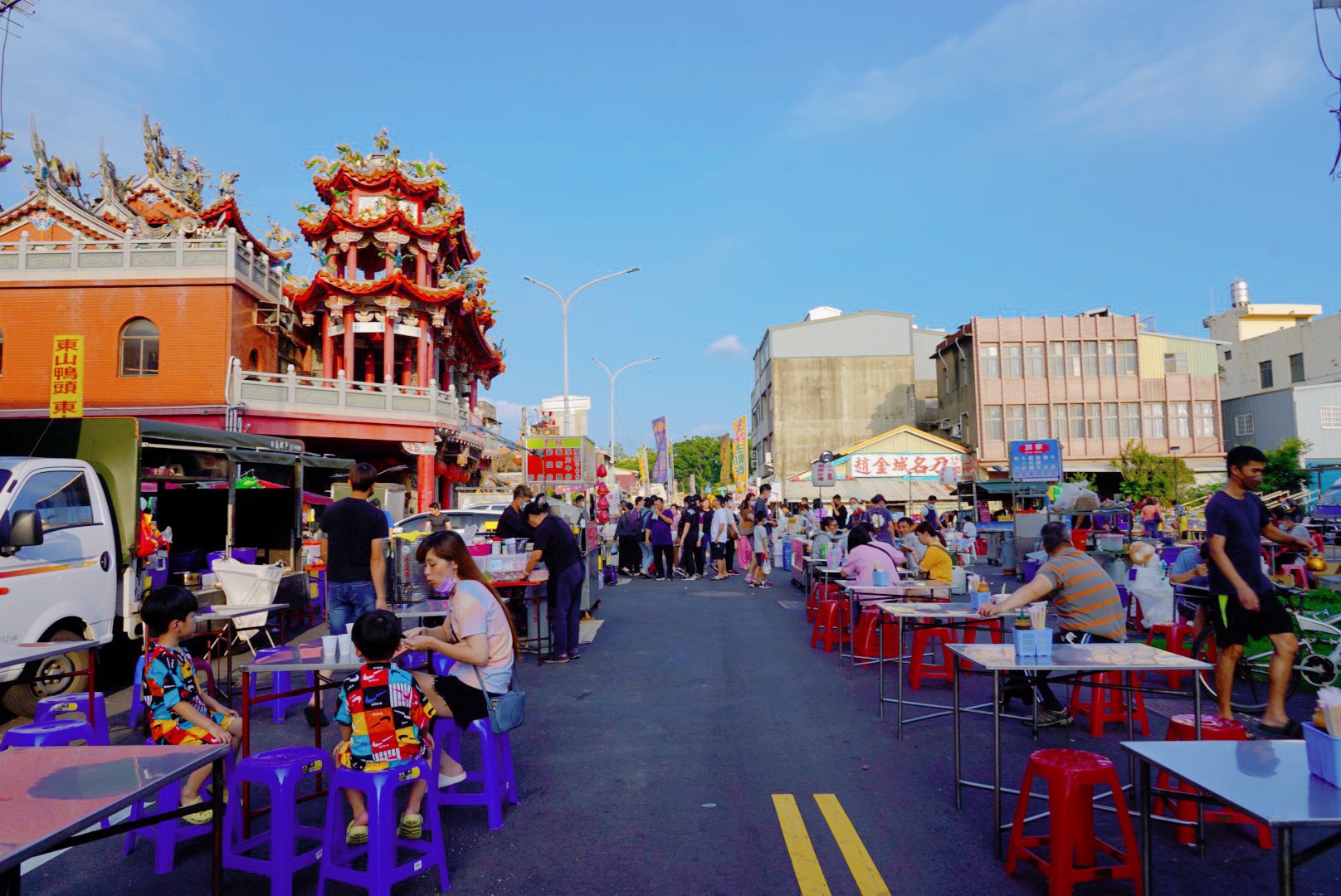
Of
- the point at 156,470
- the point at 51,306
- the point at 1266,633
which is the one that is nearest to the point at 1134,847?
the point at 1266,633

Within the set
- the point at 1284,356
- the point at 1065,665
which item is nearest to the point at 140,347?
the point at 1065,665

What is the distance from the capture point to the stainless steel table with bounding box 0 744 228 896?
2408 millimetres

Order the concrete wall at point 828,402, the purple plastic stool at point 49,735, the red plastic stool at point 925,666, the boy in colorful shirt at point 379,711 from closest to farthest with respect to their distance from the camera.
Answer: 1. the boy in colorful shirt at point 379,711
2. the purple plastic stool at point 49,735
3. the red plastic stool at point 925,666
4. the concrete wall at point 828,402

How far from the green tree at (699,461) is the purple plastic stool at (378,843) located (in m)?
85.6

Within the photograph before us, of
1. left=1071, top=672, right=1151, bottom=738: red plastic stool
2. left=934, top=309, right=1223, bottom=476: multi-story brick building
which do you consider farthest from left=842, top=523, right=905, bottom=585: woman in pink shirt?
left=934, top=309, right=1223, bottom=476: multi-story brick building

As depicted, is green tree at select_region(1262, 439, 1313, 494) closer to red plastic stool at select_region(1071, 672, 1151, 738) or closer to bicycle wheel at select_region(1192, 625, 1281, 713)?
bicycle wheel at select_region(1192, 625, 1281, 713)

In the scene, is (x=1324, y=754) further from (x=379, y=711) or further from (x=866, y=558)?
(x=866, y=558)

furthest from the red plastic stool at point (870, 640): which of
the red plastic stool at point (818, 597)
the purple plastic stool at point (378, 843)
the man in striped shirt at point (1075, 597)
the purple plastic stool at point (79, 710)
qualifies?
the purple plastic stool at point (79, 710)

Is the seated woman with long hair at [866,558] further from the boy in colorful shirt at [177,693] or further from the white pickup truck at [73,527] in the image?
the white pickup truck at [73,527]

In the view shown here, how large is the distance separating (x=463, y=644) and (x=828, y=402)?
5147 cm

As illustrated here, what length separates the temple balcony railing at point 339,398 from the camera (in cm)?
2461

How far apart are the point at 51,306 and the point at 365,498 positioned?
23252 millimetres

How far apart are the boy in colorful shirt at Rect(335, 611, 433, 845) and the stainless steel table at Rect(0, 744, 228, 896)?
69 centimetres

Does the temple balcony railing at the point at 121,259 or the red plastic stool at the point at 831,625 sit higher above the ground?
the temple balcony railing at the point at 121,259
